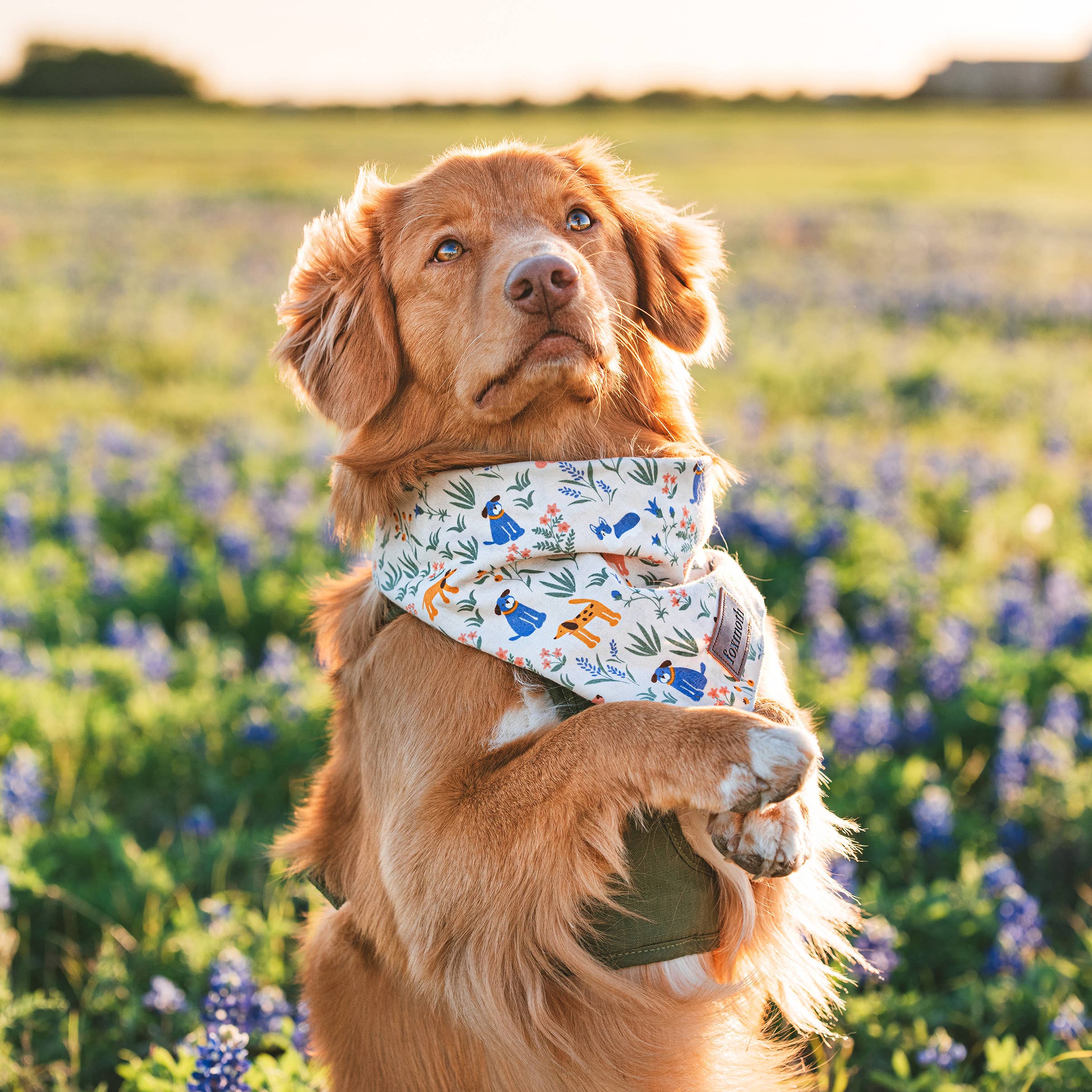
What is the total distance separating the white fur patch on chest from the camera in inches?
88.7

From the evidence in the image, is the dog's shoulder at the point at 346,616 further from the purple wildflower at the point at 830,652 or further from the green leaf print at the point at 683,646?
the purple wildflower at the point at 830,652

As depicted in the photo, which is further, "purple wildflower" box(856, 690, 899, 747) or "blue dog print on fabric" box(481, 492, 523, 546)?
"purple wildflower" box(856, 690, 899, 747)

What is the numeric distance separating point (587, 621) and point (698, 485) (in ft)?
1.64

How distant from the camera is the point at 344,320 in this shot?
109 inches

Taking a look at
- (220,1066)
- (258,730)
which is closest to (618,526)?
(220,1066)

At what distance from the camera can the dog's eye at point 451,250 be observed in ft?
9.00

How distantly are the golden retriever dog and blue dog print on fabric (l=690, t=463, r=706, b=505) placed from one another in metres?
0.08

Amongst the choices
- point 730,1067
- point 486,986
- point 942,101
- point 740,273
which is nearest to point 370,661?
point 486,986

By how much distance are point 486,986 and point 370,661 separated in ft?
2.54

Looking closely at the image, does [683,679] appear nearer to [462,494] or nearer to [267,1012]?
[462,494]

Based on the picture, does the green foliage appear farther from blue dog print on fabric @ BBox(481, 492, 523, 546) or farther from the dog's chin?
blue dog print on fabric @ BBox(481, 492, 523, 546)

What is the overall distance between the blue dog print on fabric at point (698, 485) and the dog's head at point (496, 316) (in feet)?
0.65

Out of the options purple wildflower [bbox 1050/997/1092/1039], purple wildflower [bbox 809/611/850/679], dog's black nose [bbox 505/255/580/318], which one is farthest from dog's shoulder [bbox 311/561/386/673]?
purple wildflower [bbox 809/611/850/679]

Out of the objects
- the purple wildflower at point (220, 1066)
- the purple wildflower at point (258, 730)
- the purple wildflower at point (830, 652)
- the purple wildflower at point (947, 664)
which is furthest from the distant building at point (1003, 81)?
the purple wildflower at point (220, 1066)
